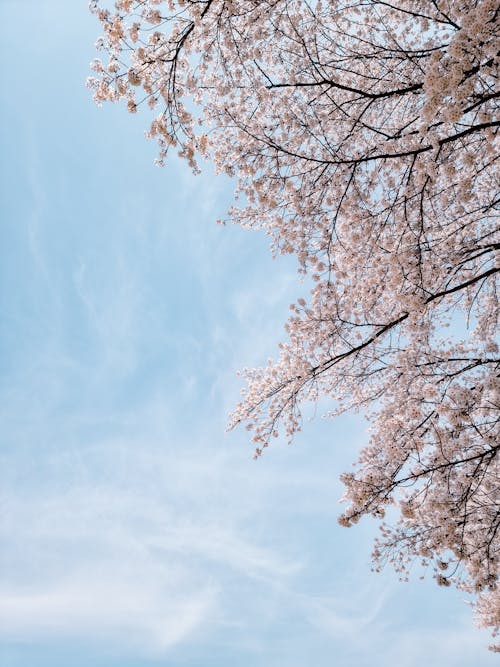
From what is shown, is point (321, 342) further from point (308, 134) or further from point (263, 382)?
point (308, 134)

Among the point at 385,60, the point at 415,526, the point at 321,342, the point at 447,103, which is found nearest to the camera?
the point at 447,103

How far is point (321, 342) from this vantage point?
632 cm

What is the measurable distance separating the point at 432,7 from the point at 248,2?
2.49 metres

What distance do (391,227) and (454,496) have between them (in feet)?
11.4

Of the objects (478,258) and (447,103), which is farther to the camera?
(478,258)

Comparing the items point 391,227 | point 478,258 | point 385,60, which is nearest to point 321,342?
point 391,227

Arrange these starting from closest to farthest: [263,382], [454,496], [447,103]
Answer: [447,103] → [454,496] → [263,382]

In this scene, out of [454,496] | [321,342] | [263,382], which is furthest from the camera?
[263,382]

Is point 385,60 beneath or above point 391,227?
above

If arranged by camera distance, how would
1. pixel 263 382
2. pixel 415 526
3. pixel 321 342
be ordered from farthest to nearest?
1. pixel 263 382
2. pixel 321 342
3. pixel 415 526

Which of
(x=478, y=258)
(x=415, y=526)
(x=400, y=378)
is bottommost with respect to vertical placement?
(x=415, y=526)

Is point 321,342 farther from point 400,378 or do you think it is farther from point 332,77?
point 332,77

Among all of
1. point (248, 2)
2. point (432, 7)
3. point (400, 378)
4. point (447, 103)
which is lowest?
point (400, 378)

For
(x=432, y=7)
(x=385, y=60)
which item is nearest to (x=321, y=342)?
(x=385, y=60)
